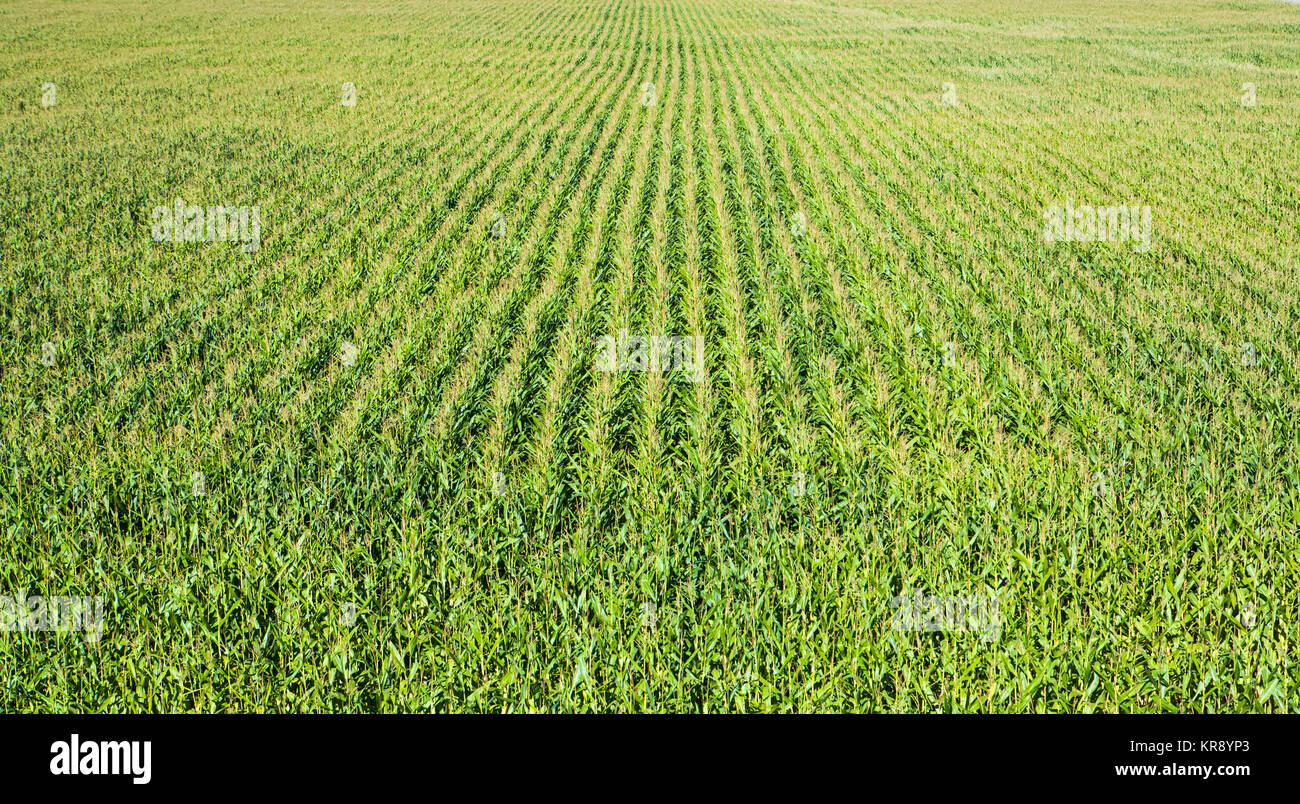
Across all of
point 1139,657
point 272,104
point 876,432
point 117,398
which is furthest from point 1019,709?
point 272,104

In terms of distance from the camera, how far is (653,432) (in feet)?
16.4

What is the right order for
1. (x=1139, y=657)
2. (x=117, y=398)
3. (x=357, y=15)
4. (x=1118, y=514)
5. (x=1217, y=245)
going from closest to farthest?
(x=1139, y=657)
(x=1118, y=514)
(x=117, y=398)
(x=1217, y=245)
(x=357, y=15)

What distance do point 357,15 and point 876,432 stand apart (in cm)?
4626

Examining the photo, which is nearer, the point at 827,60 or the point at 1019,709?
the point at 1019,709

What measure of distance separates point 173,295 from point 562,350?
14.1ft

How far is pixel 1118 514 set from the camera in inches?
157

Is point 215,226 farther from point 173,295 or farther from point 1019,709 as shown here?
point 1019,709

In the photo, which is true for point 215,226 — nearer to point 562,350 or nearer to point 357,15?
point 562,350

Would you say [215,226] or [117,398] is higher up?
[215,226]

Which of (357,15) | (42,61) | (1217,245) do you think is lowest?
(1217,245)

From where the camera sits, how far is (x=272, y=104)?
64.6ft

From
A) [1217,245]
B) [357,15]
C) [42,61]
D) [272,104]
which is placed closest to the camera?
[1217,245]

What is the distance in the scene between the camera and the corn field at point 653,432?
311 cm

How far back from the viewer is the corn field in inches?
122
